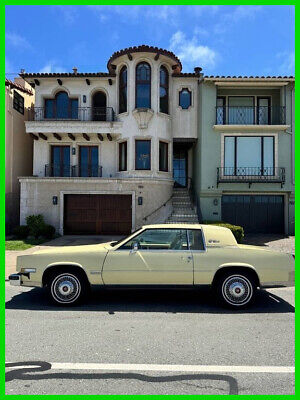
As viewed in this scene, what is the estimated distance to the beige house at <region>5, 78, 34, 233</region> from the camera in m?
15.8

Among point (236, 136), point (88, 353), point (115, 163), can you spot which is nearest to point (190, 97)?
point (236, 136)

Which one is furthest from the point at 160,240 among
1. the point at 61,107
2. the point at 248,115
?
the point at 61,107

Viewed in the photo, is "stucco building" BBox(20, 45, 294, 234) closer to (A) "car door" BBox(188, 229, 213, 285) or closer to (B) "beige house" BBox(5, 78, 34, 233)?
(B) "beige house" BBox(5, 78, 34, 233)

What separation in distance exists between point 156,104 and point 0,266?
455 inches

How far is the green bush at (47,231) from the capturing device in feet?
44.6

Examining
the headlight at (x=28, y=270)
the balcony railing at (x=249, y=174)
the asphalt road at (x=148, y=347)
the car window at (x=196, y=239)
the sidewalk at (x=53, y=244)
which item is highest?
the balcony railing at (x=249, y=174)

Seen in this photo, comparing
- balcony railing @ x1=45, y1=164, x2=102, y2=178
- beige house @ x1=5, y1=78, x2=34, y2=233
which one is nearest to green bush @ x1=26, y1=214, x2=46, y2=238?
beige house @ x1=5, y1=78, x2=34, y2=233

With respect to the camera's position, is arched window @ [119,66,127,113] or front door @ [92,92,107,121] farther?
front door @ [92,92,107,121]

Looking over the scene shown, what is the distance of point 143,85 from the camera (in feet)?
49.6

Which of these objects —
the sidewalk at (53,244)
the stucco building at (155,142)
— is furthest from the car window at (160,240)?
the stucco building at (155,142)

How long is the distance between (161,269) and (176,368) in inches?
81.1

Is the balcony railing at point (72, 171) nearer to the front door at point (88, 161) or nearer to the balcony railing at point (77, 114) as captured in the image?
the front door at point (88, 161)

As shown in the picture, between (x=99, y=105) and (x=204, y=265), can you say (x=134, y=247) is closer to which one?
(x=204, y=265)

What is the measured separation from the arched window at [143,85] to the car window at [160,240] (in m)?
11.3
